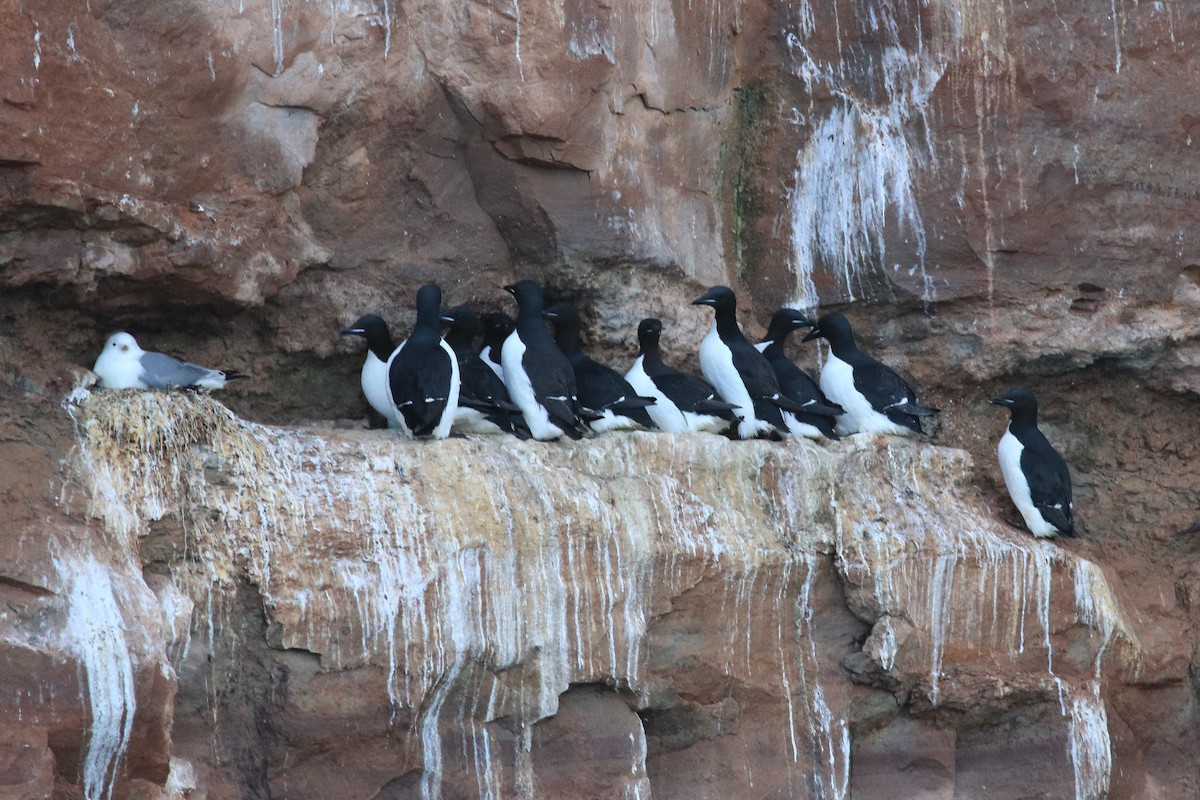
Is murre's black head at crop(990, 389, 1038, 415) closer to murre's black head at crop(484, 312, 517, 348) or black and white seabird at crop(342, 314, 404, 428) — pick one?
murre's black head at crop(484, 312, 517, 348)

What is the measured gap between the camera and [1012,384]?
32.1ft

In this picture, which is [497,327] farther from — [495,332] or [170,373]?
[170,373]

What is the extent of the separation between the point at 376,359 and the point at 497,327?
3.04 feet

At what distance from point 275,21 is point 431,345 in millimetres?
1648

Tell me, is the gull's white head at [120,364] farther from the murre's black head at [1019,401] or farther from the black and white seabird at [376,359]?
the murre's black head at [1019,401]

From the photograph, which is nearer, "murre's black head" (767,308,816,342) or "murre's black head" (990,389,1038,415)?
"murre's black head" (990,389,1038,415)

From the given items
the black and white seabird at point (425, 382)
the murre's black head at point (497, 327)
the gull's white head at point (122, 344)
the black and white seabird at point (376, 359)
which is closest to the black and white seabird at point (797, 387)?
the murre's black head at point (497, 327)

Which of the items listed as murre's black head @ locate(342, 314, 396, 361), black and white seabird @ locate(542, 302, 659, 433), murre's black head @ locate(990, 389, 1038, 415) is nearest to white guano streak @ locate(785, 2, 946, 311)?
murre's black head @ locate(990, 389, 1038, 415)

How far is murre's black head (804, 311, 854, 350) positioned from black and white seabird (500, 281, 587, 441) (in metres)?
1.74

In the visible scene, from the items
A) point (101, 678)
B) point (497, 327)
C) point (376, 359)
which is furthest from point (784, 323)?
point (101, 678)

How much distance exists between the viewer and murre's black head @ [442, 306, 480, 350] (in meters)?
8.61

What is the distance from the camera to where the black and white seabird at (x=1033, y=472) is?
8.85 m

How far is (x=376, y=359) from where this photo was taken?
823cm

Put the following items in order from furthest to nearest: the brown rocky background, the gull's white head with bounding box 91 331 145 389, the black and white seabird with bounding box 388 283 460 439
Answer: the black and white seabird with bounding box 388 283 460 439, the gull's white head with bounding box 91 331 145 389, the brown rocky background
